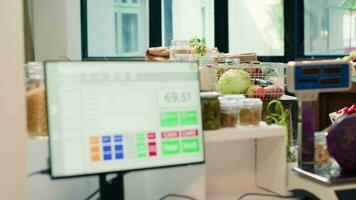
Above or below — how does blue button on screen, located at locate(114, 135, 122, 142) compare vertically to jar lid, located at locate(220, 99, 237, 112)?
below

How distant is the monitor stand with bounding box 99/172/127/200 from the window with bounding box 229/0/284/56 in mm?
4100

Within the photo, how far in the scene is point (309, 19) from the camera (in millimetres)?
4867

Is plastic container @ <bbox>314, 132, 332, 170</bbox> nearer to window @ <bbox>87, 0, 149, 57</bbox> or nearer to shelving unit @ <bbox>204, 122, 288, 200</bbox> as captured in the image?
shelving unit @ <bbox>204, 122, 288, 200</bbox>

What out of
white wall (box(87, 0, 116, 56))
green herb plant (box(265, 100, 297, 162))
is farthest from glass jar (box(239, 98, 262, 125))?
white wall (box(87, 0, 116, 56))

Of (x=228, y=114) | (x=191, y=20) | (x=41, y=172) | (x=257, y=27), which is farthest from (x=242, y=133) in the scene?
(x=191, y=20)

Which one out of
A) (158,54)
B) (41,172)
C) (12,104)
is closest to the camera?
(12,104)

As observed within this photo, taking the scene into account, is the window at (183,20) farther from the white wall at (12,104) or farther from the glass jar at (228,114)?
the white wall at (12,104)

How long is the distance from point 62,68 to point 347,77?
0.75 meters

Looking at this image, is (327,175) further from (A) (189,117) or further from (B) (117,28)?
(B) (117,28)

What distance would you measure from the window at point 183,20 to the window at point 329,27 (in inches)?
50.1

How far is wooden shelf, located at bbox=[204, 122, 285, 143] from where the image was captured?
125 centimetres

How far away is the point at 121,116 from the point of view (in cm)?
112

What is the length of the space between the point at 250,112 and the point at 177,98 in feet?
0.93

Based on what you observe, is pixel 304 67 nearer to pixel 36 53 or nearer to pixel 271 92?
pixel 271 92
